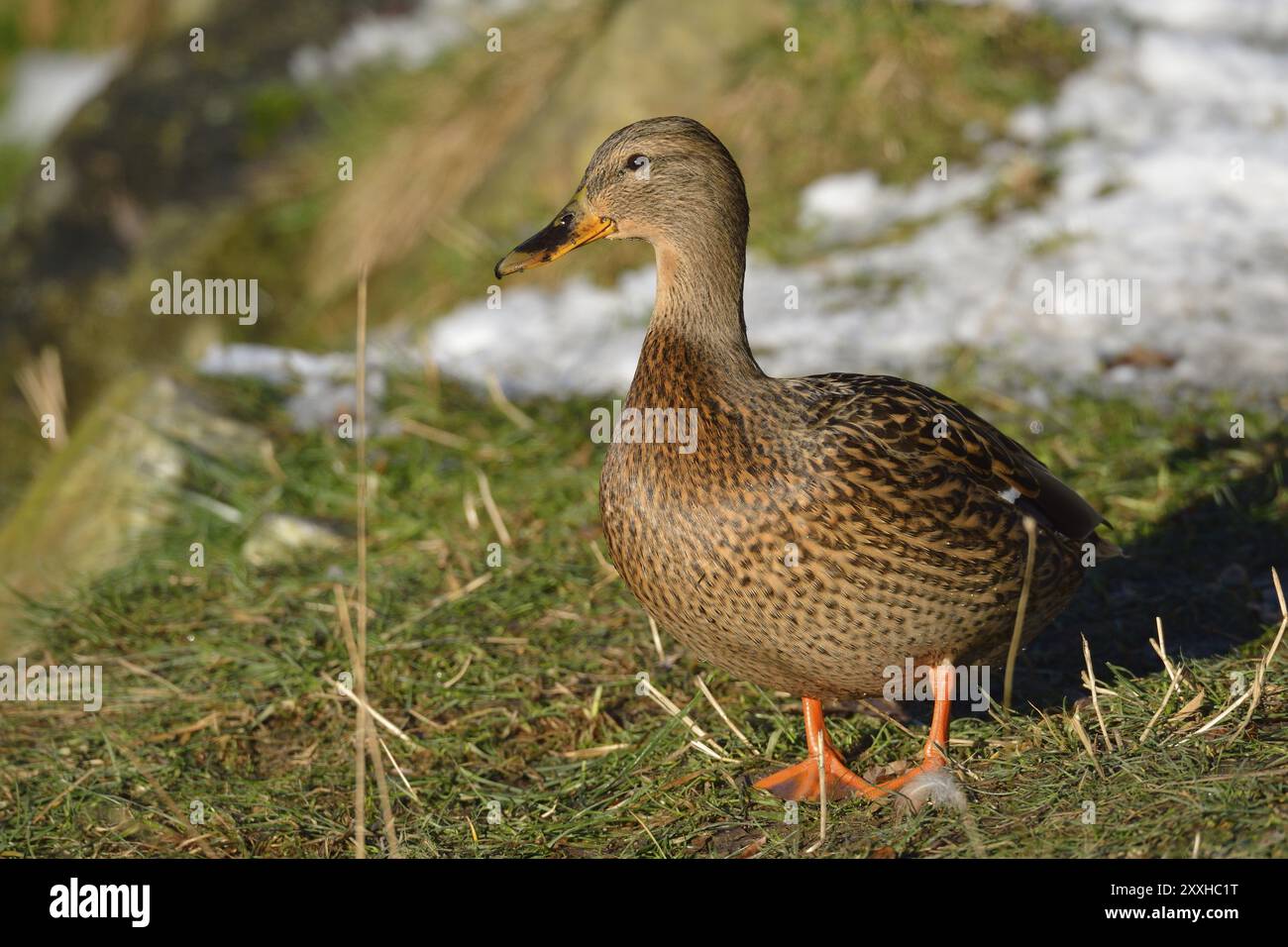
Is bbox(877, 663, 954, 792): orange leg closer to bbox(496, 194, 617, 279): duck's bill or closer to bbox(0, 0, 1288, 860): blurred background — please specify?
bbox(0, 0, 1288, 860): blurred background

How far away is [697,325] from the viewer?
3334mm

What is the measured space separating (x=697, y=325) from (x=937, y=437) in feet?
2.00

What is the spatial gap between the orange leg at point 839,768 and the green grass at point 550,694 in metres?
0.06

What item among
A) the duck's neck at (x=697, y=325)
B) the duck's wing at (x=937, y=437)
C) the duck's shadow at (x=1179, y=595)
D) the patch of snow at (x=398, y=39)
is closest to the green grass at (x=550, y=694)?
the duck's shadow at (x=1179, y=595)

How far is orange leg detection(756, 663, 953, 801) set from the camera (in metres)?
3.20

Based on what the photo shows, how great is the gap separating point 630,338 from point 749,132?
5.09 feet

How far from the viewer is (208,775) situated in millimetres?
3625

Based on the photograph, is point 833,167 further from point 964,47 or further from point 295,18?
point 295,18

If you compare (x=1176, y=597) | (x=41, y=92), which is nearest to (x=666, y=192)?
(x=1176, y=597)

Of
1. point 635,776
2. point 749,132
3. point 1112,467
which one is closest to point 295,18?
point 749,132

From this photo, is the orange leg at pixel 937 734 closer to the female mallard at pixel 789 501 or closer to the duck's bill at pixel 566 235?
the female mallard at pixel 789 501

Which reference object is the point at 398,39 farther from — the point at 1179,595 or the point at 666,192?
the point at 1179,595

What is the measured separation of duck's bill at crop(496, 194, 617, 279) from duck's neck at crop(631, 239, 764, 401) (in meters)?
0.16
